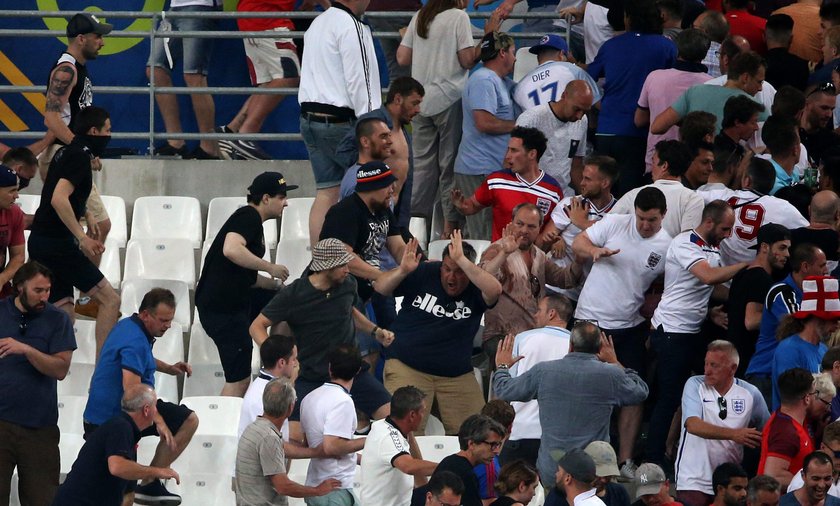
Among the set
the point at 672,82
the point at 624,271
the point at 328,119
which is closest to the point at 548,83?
the point at 672,82

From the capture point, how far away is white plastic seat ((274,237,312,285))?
38.6ft

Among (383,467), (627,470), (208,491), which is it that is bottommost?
(208,491)

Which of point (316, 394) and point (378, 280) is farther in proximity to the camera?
point (378, 280)

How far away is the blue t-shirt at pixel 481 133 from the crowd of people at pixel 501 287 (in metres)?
0.02

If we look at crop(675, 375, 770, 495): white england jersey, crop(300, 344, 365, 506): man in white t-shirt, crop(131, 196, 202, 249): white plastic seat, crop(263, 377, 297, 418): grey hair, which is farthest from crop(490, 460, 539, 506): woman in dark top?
crop(131, 196, 202, 249): white plastic seat

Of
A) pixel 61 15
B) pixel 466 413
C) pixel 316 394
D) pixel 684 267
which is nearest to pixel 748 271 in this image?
pixel 684 267

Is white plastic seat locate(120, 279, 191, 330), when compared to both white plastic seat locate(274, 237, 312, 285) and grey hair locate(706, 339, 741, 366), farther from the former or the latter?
grey hair locate(706, 339, 741, 366)

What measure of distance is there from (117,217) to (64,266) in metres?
1.72

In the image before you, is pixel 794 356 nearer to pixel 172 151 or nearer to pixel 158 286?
pixel 158 286

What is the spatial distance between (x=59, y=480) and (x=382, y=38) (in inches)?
185

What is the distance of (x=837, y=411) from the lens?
9367 millimetres

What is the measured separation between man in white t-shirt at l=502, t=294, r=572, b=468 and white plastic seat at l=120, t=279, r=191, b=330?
8.84 ft

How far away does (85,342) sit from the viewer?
11281 mm

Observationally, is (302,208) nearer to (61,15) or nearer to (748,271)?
(61,15)
